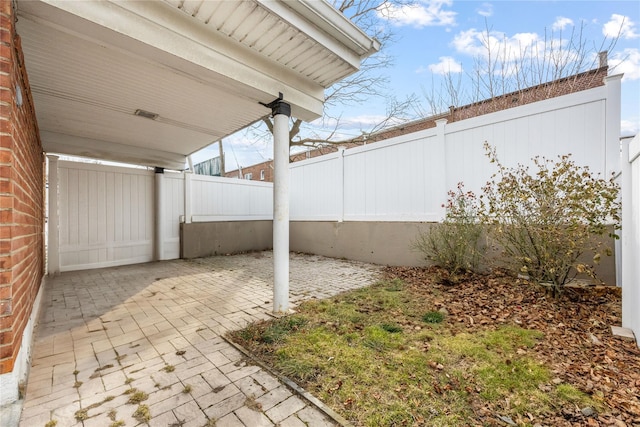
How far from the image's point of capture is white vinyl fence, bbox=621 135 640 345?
2.34 metres

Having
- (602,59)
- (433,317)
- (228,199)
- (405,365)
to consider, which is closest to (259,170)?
(228,199)

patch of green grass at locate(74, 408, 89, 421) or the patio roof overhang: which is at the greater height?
the patio roof overhang

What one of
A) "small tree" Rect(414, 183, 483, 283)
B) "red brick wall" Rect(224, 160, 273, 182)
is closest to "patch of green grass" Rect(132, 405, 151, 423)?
"small tree" Rect(414, 183, 483, 283)

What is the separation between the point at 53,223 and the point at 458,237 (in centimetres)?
820

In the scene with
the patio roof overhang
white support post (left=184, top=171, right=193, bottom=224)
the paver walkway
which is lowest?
the paver walkway

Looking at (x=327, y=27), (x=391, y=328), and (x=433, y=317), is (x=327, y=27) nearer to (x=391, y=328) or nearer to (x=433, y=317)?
(x=391, y=328)

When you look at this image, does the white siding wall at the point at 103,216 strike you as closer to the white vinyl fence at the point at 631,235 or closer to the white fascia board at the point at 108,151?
the white fascia board at the point at 108,151

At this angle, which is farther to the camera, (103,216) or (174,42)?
(103,216)

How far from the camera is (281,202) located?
138 inches

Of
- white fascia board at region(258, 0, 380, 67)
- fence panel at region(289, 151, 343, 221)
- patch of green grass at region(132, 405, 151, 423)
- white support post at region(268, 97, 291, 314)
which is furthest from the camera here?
fence panel at region(289, 151, 343, 221)

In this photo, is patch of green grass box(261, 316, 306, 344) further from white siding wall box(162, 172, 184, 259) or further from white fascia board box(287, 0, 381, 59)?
white siding wall box(162, 172, 184, 259)

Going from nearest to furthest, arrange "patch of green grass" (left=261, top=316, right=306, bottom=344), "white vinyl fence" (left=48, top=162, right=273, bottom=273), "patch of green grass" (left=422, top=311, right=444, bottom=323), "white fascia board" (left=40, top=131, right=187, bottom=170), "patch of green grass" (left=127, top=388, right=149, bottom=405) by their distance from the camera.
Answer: "patch of green grass" (left=127, top=388, right=149, bottom=405)
"patch of green grass" (left=261, top=316, right=306, bottom=344)
"patch of green grass" (left=422, top=311, right=444, bottom=323)
"white fascia board" (left=40, top=131, right=187, bottom=170)
"white vinyl fence" (left=48, top=162, right=273, bottom=273)

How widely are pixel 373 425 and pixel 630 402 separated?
166 cm

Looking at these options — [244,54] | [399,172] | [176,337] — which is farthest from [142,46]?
[399,172]
